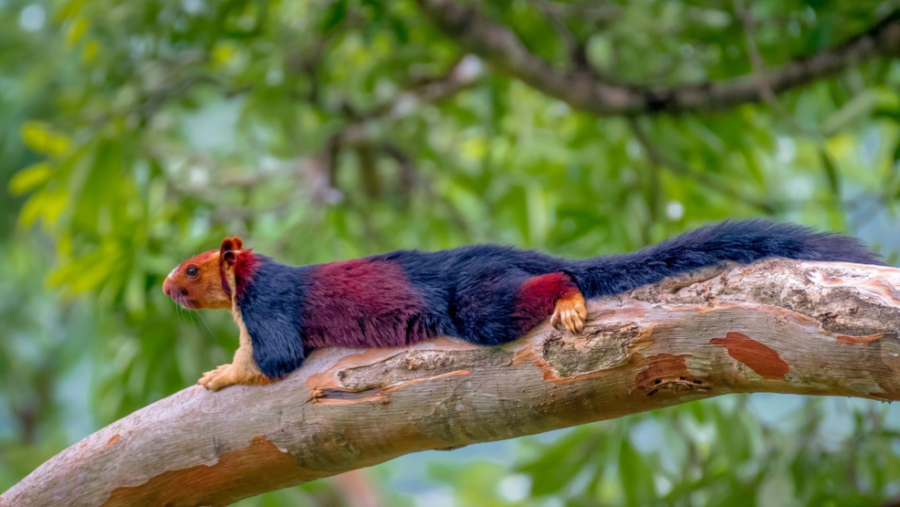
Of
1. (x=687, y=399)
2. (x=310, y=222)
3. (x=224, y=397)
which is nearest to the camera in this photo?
(x=687, y=399)

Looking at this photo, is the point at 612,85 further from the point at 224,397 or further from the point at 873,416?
the point at 224,397

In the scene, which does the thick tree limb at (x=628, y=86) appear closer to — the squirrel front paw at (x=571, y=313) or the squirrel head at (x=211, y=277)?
the squirrel head at (x=211, y=277)

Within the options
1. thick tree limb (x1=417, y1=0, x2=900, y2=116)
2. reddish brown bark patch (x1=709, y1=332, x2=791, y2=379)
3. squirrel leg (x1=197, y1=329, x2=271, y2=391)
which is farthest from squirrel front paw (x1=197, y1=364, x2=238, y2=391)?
thick tree limb (x1=417, y1=0, x2=900, y2=116)

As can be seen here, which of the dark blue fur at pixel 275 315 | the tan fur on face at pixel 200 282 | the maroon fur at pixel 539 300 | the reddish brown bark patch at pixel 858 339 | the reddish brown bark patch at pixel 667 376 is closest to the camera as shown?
the reddish brown bark patch at pixel 858 339

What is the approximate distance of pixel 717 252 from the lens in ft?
3.98

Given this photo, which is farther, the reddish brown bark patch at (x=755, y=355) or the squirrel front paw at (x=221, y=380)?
the squirrel front paw at (x=221, y=380)

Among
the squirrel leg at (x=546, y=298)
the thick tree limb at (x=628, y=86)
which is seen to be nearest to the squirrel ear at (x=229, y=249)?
the squirrel leg at (x=546, y=298)

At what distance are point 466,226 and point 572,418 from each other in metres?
2.22

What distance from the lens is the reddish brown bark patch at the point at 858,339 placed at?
1015 millimetres

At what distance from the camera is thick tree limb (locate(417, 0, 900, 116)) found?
2385mm

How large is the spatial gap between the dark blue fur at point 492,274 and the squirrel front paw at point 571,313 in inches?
2.1

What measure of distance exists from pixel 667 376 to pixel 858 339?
0.86ft

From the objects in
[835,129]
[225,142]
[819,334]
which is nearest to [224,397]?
[819,334]

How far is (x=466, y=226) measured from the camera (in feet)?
11.2
